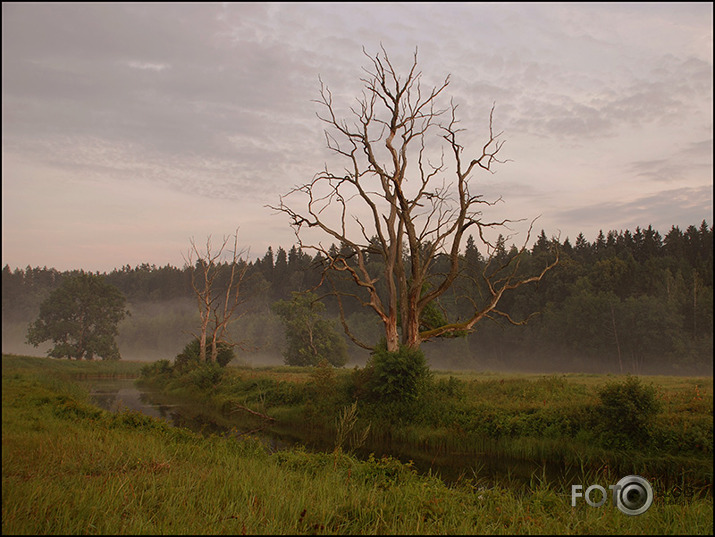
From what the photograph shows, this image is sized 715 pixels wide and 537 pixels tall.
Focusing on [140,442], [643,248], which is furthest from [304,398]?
[643,248]

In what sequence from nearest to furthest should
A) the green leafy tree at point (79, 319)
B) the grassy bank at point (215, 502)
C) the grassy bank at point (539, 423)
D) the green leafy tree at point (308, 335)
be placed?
1. the grassy bank at point (215, 502)
2. the grassy bank at point (539, 423)
3. the green leafy tree at point (308, 335)
4. the green leafy tree at point (79, 319)

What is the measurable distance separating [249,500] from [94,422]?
8.56 meters

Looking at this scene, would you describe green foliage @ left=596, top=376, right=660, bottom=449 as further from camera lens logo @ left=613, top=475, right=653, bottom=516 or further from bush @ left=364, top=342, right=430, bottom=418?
camera lens logo @ left=613, top=475, right=653, bottom=516

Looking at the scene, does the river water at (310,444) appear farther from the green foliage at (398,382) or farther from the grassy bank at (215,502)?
the green foliage at (398,382)

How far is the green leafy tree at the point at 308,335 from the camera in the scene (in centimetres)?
5250

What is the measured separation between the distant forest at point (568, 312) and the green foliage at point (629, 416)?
21.7 ft

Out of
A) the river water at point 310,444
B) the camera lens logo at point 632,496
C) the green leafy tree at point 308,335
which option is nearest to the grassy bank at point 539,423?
the river water at point 310,444

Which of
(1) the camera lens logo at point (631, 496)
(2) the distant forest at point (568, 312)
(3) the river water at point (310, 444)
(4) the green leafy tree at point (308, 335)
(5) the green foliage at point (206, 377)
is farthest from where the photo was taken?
(4) the green leafy tree at point (308, 335)

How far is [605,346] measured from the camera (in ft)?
161

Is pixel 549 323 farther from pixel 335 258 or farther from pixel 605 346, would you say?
pixel 335 258

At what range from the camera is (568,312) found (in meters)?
56.2

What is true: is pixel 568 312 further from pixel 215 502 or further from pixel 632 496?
pixel 215 502

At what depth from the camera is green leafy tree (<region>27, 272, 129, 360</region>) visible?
2205 inches

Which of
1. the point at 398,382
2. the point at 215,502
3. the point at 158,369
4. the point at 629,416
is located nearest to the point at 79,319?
the point at 158,369
